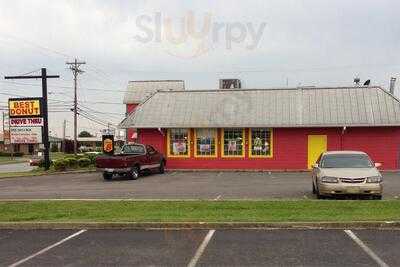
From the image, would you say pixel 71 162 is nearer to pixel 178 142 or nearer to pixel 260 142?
pixel 178 142

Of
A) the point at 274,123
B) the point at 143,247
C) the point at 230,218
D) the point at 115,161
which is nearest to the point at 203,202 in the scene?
the point at 230,218

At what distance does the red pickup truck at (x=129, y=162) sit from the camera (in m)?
28.8

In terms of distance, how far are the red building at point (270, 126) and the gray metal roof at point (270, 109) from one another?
0.17ft

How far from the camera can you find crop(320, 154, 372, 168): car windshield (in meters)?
18.3

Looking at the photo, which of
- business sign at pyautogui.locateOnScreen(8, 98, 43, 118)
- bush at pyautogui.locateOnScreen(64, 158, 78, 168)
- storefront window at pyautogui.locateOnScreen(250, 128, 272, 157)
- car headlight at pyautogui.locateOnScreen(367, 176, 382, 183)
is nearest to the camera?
car headlight at pyautogui.locateOnScreen(367, 176, 382, 183)

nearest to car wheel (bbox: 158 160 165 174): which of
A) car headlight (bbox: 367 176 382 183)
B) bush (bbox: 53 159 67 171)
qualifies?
bush (bbox: 53 159 67 171)

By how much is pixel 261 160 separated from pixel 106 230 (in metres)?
22.5

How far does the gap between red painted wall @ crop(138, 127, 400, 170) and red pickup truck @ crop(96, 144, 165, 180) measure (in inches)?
154

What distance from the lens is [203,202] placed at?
16.2 m

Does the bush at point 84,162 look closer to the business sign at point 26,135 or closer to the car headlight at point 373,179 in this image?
the business sign at point 26,135

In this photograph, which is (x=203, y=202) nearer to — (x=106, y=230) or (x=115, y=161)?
(x=106, y=230)

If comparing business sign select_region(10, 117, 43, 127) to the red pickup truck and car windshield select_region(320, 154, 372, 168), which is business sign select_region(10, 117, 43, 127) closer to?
the red pickup truck

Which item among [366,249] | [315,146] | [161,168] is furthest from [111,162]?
[366,249]

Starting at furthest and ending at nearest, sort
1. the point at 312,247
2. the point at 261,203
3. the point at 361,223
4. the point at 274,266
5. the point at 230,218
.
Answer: the point at 261,203 → the point at 230,218 → the point at 361,223 → the point at 312,247 → the point at 274,266
